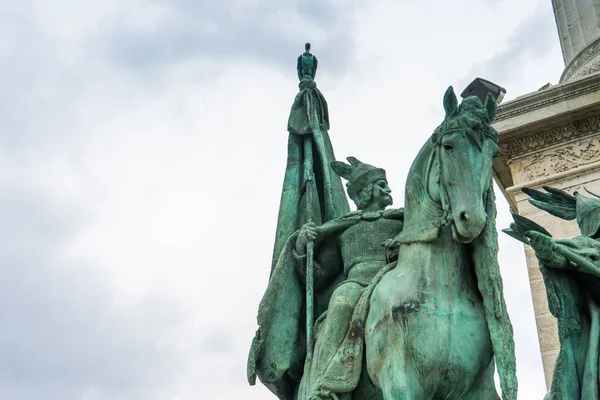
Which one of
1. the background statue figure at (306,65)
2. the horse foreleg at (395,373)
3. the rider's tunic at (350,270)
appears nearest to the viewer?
the horse foreleg at (395,373)

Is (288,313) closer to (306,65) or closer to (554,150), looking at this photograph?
(306,65)

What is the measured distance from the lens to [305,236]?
7504mm

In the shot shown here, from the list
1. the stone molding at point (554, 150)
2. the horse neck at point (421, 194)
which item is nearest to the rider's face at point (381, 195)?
the horse neck at point (421, 194)

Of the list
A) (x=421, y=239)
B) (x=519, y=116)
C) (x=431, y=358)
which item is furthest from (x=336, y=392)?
(x=519, y=116)

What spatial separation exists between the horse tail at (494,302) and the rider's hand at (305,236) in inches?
49.1

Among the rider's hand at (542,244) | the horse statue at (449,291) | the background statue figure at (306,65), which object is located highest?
the background statue figure at (306,65)

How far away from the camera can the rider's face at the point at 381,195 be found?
772cm

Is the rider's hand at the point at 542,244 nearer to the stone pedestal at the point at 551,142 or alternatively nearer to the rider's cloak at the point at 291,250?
the rider's cloak at the point at 291,250

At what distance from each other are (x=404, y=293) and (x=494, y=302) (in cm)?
54

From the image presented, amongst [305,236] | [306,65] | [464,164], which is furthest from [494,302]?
[306,65]

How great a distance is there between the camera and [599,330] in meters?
7.57

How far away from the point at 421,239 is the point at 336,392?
1.06m

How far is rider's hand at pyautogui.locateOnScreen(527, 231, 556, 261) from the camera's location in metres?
7.38

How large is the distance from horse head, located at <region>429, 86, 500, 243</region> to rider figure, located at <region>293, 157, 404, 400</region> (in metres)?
0.72
